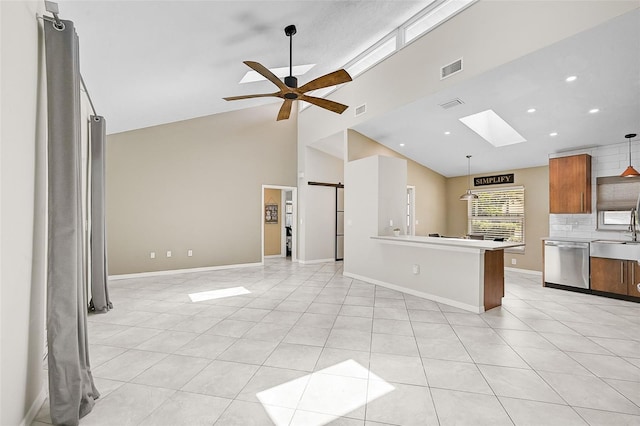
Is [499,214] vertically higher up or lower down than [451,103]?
lower down

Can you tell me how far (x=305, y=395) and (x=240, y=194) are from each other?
5947 millimetres

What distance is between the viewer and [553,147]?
557 cm

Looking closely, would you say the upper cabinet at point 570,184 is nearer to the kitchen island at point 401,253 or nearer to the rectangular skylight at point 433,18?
the kitchen island at point 401,253

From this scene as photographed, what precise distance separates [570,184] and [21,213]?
24.5 ft

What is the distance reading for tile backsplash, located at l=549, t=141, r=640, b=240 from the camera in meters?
5.00

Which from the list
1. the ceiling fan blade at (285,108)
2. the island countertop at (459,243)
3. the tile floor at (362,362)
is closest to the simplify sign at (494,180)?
the tile floor at (362,362)

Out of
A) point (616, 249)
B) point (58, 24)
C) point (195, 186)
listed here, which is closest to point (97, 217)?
point (58, 24)

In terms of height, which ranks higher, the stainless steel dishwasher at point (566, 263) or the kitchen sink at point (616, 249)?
the kitchen sink at point (616, 249)

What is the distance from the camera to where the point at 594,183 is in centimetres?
536

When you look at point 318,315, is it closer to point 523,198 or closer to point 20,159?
point 20,159

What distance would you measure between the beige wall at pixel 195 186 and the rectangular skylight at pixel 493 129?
458 cm

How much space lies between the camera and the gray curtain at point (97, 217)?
3865mm

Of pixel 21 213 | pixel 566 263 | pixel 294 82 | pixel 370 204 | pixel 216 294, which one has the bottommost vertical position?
pixel 216 294

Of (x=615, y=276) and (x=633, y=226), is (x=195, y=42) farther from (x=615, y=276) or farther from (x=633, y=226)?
(x=633, y=226)
